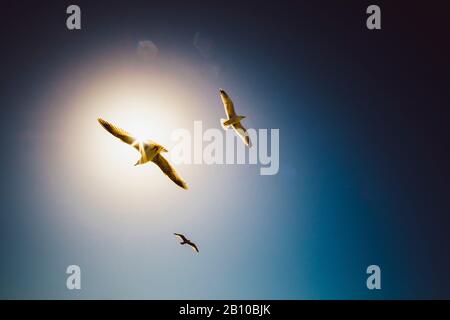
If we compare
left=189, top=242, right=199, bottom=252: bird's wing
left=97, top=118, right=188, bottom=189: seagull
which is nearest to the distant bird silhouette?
left=189, top=242, right=199, bottom=252: bird's wing

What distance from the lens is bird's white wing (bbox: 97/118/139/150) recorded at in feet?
5.72

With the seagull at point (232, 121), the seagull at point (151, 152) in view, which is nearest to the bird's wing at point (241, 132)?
the seagull at point (232, 121)

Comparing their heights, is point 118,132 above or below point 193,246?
above

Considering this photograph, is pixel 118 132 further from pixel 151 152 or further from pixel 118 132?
pixel 151 152

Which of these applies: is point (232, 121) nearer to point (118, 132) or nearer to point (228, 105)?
point (228, 105)

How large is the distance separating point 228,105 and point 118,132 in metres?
0.46

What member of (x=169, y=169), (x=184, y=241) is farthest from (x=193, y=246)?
(x=169, y=169)

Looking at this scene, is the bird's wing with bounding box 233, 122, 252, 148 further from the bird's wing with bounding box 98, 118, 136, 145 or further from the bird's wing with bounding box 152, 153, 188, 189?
the bird's wing with bounding box 98, 118, 136, 145

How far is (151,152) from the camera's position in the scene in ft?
5.88

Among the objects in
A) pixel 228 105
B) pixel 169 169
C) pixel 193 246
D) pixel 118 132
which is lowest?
pixel 193 246

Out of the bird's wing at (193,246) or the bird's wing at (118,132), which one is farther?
the bird's wing at (193,246)

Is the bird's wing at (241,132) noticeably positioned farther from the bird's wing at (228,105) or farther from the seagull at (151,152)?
the seagull at (151,152)

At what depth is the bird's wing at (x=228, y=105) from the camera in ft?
5.97
